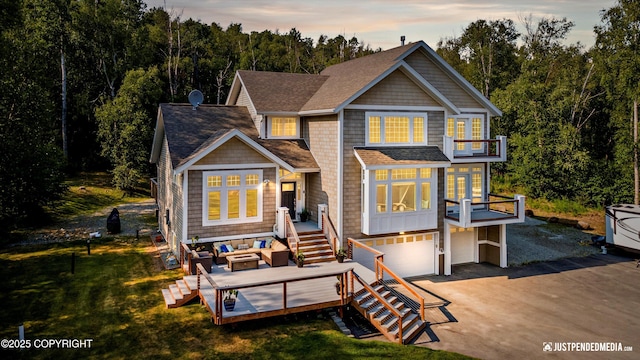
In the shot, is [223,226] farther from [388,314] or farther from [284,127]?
[388,314]

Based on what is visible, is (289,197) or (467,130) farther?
(467,130)

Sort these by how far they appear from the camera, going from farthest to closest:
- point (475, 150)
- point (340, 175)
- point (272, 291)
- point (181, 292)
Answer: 1. point (475, 150)
2. point (340, 175)
3. point (181, 292)
4. point (272, 291)

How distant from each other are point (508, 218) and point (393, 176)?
5.99 metres

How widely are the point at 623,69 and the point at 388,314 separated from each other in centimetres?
2469

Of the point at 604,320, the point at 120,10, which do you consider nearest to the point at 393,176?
the point at 604,320

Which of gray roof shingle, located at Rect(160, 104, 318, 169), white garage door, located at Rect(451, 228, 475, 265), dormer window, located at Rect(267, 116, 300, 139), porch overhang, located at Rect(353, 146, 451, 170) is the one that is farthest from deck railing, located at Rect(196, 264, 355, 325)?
dormer window, located at Rect(267, 116, 300, 139)

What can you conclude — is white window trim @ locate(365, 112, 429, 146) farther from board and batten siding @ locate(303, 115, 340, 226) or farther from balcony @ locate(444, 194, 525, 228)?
balcony @ locate(444, 194, 525, 228)

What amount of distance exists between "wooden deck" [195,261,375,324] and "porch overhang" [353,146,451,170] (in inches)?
166

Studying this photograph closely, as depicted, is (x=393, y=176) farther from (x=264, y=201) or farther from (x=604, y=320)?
(x=604, y=320)

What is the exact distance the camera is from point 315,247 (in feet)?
59.0

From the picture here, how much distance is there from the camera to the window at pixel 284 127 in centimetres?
2164

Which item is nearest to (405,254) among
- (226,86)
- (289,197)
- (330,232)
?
(330,232)

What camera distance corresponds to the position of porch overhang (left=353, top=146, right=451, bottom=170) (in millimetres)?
17734

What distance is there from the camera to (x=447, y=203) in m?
20.8
